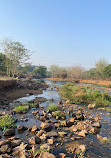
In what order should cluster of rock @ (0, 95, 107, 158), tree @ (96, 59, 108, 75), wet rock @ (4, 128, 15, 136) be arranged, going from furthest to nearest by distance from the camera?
tree @ (96, 59, 108, 75) → wet rock @ (4, 128, 15, 136) → cluster of rock @ (0, 95, 107, 158)

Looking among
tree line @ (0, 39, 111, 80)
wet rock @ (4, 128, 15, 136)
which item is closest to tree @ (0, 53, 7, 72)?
tree line @ (0, 39, 111, 80)

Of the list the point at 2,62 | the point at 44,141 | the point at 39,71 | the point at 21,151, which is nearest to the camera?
the point at 21,151

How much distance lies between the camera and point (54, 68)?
213ft

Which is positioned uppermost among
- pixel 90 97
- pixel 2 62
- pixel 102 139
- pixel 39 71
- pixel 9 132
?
pixel 2 62

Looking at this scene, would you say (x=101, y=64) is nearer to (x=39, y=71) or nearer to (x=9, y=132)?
(x=39, y=71)

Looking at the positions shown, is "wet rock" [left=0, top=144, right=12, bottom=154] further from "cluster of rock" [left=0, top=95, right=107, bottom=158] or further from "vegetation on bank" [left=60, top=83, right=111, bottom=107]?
"vegetation on bank" [left=60, top=83, right=111, bottom=107]

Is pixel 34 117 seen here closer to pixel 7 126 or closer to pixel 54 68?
pixel 7 126

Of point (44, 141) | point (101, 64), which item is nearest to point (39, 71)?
point (101, 64)

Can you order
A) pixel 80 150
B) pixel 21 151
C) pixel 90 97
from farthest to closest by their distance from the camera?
1. pixel 90 97
2. pixel 80 150
3. pixel 21 151

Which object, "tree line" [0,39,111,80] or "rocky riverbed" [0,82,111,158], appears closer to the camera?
"rocky riverbed" [0,82,111,158]

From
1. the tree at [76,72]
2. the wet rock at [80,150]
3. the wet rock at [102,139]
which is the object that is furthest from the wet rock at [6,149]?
the tree at [76,72]

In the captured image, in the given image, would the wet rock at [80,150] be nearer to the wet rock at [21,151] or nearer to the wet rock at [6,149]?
the wet rock at [21,151]

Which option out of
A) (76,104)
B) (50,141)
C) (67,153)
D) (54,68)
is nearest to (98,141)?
(67,153)

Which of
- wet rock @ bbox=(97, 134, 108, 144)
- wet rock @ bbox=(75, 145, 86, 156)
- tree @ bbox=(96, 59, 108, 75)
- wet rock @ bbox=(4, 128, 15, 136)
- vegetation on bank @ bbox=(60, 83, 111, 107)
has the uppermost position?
tree @ bbox=(96, 59, 108, 75)
